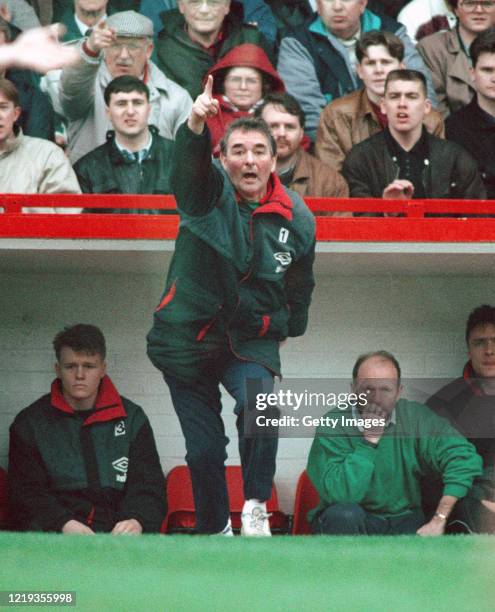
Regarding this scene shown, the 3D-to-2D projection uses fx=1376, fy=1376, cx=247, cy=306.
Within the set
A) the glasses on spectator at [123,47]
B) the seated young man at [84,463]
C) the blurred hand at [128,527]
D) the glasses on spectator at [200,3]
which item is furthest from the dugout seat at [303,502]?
the glasses on spectator at [200,3]

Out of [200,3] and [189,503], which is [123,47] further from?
[189,503]

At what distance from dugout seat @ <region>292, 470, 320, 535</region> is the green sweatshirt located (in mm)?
241

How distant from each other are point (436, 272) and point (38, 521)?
201 cm

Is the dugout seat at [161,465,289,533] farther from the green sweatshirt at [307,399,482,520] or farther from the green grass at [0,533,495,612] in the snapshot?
the green grass at [0,533,495,612]

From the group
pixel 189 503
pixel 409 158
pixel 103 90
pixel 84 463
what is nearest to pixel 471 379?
pixel 409 158

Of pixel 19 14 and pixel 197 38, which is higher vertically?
pixel 19 14

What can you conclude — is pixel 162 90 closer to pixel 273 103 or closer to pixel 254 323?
pixel 273 103

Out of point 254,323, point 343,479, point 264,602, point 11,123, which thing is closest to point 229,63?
point 11,123

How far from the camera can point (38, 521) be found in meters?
5.09

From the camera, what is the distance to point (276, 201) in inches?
197

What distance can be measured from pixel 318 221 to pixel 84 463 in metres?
1.31

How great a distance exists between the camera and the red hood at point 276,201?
4.95 m

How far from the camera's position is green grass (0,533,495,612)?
11.9 feet

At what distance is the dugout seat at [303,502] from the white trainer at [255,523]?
37 centimetres
